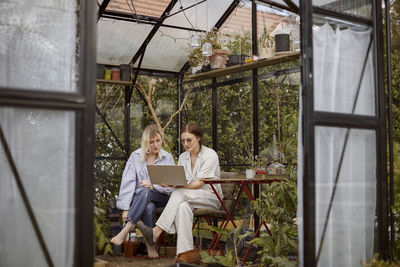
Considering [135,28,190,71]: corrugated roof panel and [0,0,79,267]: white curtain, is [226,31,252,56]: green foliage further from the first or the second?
[0,0,79,267]: white curtain

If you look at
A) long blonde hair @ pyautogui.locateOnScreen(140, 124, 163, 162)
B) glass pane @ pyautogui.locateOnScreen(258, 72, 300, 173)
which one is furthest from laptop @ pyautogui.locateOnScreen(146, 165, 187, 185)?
glass pane @ pyautogui.locateOnScreen(258, 72, 300, 173)

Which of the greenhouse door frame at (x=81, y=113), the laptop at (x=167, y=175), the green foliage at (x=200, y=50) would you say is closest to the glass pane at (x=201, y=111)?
the green foliage at (x=200, y=50)

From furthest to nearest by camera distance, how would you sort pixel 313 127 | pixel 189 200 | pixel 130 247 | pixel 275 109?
1. pixel 275 109
2. pixel 130 247
3. pixel 189 200
4. pixel 313 127

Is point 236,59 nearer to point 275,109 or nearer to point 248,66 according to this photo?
point 248,66

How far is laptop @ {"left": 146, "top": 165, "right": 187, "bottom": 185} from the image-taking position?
573 cm

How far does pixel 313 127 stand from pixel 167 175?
8.02 ft

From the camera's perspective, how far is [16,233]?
2.95 m

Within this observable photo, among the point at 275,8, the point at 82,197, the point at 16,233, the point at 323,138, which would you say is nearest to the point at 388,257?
the point at 323,138

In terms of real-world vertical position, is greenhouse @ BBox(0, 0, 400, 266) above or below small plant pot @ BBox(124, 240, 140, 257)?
above

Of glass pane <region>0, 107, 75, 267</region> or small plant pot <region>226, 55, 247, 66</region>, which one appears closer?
glass pane <region>0, 107, 75, 267</region>

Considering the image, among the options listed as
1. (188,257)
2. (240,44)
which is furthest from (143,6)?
(188,257)

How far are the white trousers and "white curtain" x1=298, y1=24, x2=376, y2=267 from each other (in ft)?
6.42

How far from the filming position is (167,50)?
8539 mm

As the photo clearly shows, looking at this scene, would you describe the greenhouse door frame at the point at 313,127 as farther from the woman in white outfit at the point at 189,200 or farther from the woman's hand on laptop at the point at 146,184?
the woman's hand on laptop at the point at 146,184
